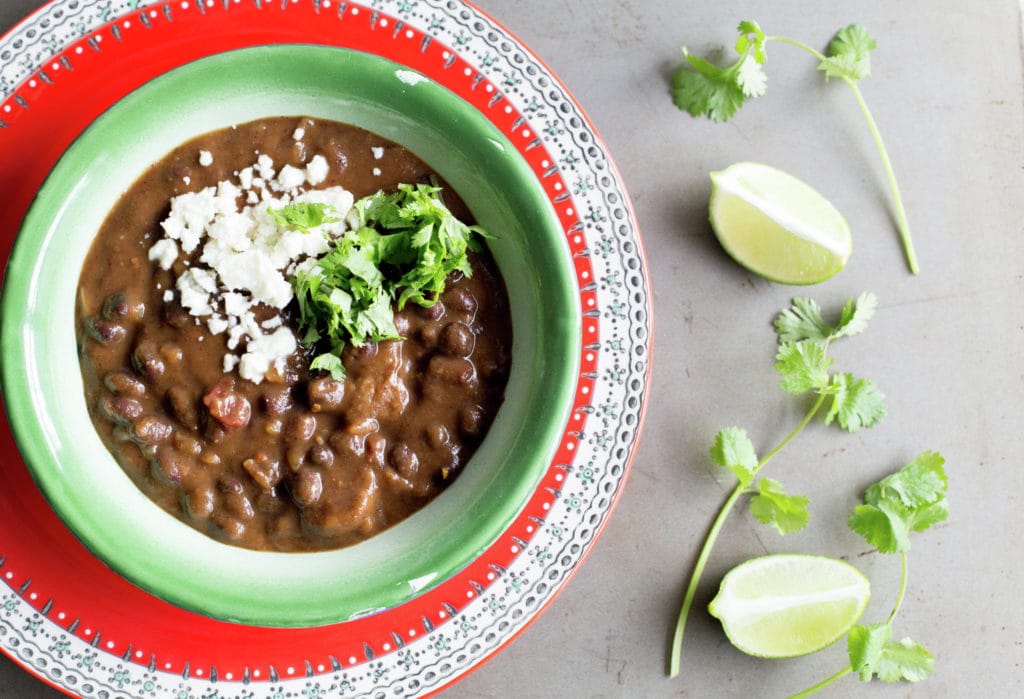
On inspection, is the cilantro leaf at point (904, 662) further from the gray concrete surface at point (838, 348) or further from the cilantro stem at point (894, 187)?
the cilantro stem at point (894, 187)

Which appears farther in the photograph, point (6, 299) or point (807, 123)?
point (807, 123)

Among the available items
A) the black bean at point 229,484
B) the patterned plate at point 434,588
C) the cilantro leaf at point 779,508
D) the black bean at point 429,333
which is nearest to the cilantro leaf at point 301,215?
the black bean at point 429,333

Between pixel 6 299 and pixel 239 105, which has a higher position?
pixel 239 105

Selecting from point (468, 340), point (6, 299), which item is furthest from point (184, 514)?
point (468, 340)

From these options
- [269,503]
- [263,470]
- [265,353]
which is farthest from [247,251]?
[269,503]

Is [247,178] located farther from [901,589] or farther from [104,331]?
[901,589]

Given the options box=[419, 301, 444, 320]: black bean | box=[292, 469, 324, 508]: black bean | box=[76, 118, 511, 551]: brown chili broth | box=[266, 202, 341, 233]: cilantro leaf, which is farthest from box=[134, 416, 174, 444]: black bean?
box=[419, 301, 444, 320]: black bean

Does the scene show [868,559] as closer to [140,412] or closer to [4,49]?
[140,412]

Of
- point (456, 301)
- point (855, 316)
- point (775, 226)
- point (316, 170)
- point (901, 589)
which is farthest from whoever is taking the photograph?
point (901, 589)

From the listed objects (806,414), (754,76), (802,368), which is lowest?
(806,414)
